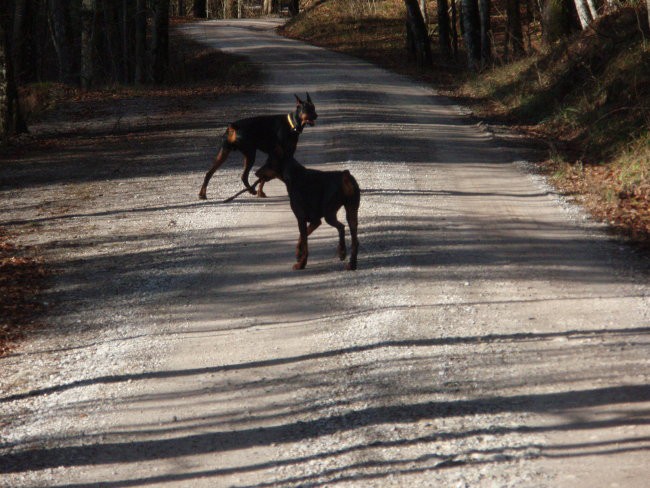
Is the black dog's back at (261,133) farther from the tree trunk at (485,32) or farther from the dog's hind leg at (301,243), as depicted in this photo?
the tree trunk at (485,32)

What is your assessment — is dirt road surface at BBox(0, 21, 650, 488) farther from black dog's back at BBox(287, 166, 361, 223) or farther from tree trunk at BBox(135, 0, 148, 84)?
tree trunk at BBox(135, 0, 148, 84)

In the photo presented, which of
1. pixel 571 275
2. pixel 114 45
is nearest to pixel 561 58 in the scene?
pixel 571 275

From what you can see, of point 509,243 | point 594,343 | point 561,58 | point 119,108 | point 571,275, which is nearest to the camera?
point 594,343

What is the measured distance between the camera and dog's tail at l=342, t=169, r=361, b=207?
8438mm

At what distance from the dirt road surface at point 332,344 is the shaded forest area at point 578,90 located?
97 cm

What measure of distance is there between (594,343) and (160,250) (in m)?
5.51

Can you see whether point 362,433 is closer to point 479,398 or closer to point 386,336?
point 479,398

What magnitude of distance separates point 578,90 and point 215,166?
1001 centimetres

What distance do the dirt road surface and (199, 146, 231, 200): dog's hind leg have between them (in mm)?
408

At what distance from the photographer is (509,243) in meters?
9.96

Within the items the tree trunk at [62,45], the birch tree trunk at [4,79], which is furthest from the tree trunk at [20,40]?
the tree trunk at [62,45]

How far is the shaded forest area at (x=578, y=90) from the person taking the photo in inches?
494

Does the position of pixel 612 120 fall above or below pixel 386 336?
above

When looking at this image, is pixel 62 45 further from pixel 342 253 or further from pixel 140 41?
pixel 342 253
